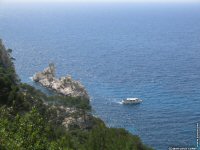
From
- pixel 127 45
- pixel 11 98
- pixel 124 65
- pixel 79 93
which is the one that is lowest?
pixel 11 98

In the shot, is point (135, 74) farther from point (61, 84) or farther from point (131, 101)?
point (61, 84)

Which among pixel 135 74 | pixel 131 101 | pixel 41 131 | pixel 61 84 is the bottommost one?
pixel 41 131

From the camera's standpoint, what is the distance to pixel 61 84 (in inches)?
4195

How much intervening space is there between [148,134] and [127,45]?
103 metres

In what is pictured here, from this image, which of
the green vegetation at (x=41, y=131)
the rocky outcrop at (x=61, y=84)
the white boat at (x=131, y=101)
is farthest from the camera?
the rocky outcrop at (x=61, y=84)

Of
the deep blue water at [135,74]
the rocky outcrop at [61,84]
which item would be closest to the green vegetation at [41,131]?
the deep blue water at [135,74]

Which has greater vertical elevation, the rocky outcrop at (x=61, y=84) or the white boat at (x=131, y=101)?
the rocky outcrop at (x=61, y=84)

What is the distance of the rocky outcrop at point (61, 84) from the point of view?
102 m

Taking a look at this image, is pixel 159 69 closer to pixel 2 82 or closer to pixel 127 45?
pixel 127 45

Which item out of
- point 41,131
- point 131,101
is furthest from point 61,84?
point 41,131

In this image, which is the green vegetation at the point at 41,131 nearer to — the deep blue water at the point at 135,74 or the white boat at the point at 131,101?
the deep blue water at the point at 135,74

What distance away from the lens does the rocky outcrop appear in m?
102

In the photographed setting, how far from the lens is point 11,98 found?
55062 millimetres

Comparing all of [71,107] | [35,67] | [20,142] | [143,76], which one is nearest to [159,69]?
[143,76]
